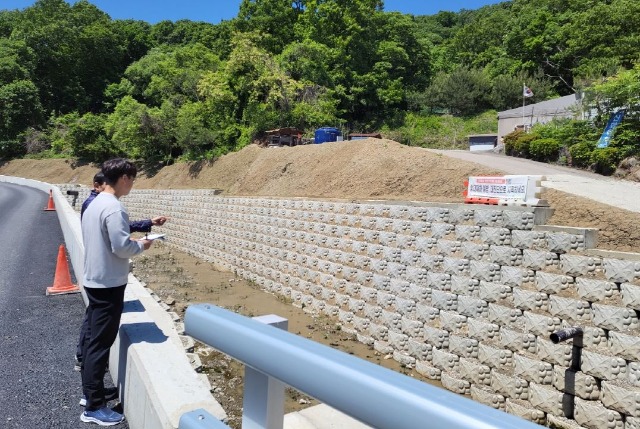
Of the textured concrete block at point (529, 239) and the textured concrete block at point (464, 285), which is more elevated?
the textured concrete block at point (529, 239)

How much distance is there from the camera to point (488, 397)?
6.80m

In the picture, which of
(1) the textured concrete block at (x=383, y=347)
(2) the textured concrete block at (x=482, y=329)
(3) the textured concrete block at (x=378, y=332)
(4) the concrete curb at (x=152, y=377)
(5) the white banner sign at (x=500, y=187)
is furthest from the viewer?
(3) the textured concrete block at (x=378, y=332)

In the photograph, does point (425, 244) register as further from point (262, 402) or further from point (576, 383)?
point (262, 402)

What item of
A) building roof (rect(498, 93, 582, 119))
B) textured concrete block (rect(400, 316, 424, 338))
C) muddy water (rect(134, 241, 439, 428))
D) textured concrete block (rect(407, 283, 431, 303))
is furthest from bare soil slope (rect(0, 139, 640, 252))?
building roof (rect(498, 93, 582, 119))

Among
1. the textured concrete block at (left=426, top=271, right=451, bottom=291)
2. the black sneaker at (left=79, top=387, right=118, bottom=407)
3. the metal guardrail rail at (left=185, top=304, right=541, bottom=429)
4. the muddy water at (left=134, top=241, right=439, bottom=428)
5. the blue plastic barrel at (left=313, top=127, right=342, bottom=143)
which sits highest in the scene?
the blue plastic barrel at (left=313, top=127, right=342, bottom=143)

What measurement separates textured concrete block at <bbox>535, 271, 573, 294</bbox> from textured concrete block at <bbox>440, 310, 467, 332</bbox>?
4.65 feet

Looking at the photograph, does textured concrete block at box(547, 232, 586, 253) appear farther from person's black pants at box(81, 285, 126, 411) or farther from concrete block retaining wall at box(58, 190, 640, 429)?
person's black pants at box(81, 285, 126, 411)

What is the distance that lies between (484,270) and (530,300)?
34.1 inches

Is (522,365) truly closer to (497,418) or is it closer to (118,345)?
(118,345)

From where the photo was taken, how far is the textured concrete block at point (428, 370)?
304 inches

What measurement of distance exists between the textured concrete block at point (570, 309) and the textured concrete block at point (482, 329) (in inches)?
36.9

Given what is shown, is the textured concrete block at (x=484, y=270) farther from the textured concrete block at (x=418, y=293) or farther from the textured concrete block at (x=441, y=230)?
the textured concrete block at (x=418, y=293)

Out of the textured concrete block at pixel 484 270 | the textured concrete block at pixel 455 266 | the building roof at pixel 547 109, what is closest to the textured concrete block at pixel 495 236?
the textured concrete block at pixel 484 270

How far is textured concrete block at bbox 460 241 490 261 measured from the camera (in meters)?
7.16
